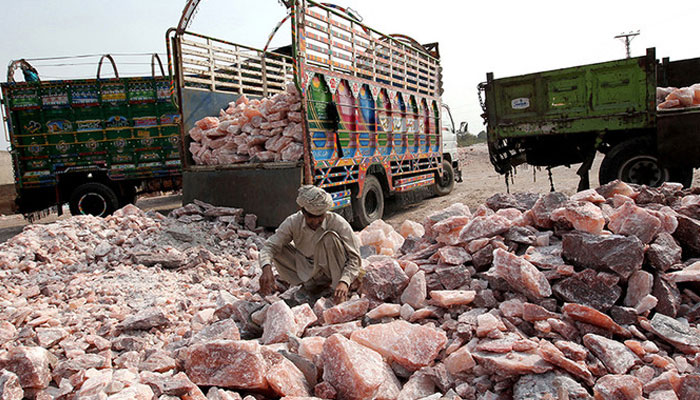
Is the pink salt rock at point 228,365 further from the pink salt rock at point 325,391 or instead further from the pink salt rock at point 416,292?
the pink salt rock at point 416,292

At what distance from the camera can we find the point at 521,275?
2.62 meters

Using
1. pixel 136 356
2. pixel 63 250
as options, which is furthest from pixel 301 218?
pixel 63 250

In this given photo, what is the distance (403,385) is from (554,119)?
230 inches

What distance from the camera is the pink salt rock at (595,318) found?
2.31m

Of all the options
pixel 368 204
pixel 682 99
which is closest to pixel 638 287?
pixel 368 204

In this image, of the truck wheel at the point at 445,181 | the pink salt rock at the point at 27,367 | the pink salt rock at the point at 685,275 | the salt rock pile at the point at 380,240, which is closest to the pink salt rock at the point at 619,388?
the pink salt rock at the point at 685,275

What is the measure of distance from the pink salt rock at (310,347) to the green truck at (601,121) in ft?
18.7

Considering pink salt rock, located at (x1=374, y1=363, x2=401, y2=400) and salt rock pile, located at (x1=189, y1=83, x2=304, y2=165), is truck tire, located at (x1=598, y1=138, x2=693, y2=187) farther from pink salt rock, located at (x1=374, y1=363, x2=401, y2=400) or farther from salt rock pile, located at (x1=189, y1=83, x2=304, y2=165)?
pink salt rock, located at (x1=374, y1=363, x2=401, y2=400)

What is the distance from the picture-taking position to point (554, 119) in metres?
6.88

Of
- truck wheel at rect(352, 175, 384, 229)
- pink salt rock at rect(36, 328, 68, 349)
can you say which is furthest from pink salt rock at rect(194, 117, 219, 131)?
pink salt rock at rect(36, 328, 68, 349)

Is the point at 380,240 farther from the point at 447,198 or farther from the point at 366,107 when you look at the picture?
the point at 447,198

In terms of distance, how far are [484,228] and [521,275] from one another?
2.20 feet

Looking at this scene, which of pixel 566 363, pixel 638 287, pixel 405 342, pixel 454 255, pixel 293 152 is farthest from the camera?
pixel 293 152

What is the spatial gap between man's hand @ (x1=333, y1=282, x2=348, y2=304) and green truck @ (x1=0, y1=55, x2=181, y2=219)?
6.83 meters
